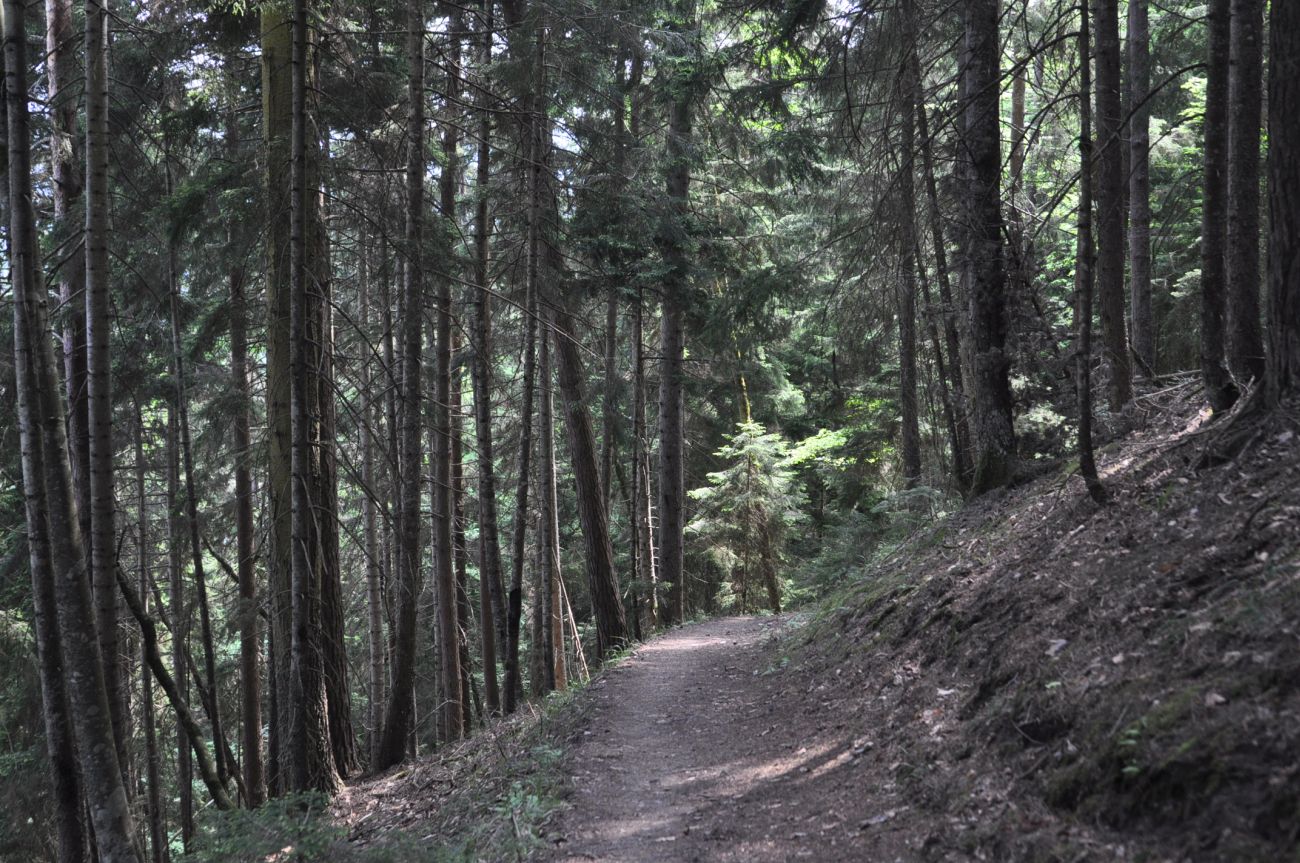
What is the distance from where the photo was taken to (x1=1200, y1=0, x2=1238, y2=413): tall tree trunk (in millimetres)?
6766

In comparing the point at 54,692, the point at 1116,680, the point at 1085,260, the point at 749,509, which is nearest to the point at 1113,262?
the point at 1085,260

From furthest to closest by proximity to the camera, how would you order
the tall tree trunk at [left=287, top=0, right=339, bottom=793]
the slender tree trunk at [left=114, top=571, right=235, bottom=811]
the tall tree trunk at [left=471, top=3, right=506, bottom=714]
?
the tall tree trunk at [left=471, top=3, right=506, bottom=714] < the slender tree trunk at [left=114, top=571, right=235, bottom=811] < the tall tree trunk at [left=287, top=0, right=339, bottom=793]

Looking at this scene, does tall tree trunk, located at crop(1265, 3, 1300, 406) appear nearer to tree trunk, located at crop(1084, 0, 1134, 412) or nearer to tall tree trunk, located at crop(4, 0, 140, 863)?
tree trunk, located at crop(1084, 0, 1134, 412)

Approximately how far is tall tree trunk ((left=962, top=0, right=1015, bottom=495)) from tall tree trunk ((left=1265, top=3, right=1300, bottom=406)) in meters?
4.15

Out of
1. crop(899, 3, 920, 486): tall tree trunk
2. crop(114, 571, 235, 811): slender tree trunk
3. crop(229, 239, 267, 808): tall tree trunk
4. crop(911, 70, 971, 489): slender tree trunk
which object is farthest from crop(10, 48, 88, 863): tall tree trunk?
crop(899, 3, 920, 486): tall tree trunk

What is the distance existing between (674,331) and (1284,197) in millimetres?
12704

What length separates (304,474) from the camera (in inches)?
310

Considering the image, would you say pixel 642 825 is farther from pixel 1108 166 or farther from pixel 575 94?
pixel 575 94

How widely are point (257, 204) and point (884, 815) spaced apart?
818cm

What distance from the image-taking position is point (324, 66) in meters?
10.4

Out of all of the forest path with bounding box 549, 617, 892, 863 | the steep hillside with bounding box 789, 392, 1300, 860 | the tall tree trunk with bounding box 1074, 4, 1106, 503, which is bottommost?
the forest path with bounding box 549, 617, 892, 863

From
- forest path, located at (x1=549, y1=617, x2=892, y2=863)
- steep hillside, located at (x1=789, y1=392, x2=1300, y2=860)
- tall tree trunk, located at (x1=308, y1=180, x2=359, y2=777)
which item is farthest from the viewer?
tall tree trunk, located at (x1=308, y1=180, x2=359, y2=777)

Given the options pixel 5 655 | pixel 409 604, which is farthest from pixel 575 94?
pixel 5 655

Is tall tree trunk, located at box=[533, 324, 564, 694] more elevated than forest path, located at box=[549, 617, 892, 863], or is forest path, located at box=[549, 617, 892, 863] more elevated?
tall tree trunk, located at box=[533, 324, 564, 694]
